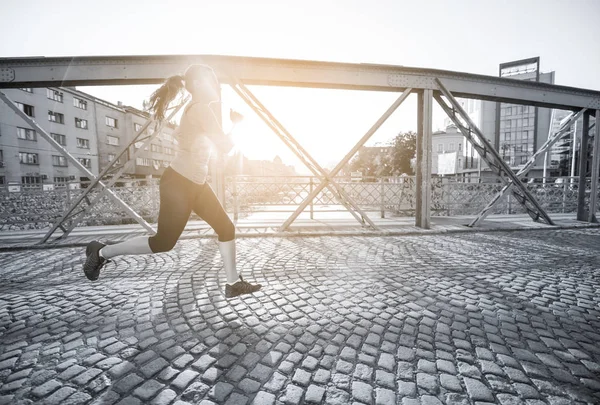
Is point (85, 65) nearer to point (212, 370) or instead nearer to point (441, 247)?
point (212, 370)

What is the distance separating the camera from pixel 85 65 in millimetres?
5656

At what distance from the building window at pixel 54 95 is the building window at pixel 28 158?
6.99m

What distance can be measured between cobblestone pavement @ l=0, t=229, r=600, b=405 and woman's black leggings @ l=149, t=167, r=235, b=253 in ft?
2.32

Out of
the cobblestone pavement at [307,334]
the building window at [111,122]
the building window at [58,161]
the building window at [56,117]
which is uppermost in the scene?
the building window at [111,122]

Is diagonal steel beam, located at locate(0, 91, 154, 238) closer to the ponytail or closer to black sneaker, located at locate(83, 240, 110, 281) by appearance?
black sneaker, located at locate(83, 240, 110, 281)

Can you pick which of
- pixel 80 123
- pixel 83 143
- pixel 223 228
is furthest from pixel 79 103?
pixel 223 228

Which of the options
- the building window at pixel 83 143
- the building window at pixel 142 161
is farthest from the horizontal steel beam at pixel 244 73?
the building window at pixel 142 161

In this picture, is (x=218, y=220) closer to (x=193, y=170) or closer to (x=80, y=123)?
(x=193, y=170)

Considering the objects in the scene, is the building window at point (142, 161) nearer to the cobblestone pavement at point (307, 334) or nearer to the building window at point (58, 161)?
the building window at point (58, 161)

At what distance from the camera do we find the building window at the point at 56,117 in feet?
106

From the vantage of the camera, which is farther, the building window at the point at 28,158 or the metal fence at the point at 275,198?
the building window at the point at 28,158

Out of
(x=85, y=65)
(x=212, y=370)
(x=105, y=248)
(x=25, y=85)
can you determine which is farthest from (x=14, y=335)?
(x=25, y=85)

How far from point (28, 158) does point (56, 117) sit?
623 centimetres

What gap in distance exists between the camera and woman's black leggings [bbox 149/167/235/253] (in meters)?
2.56
